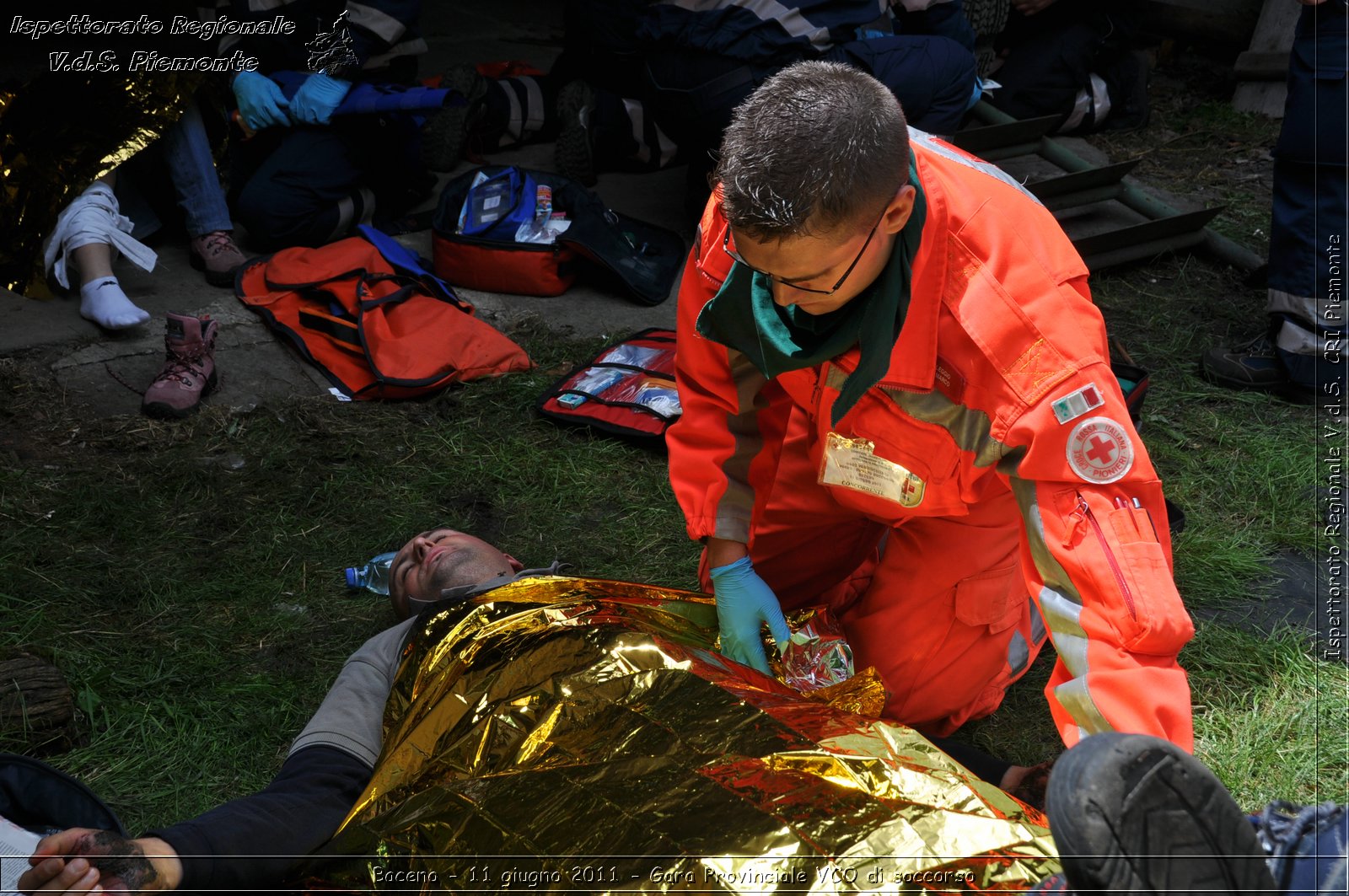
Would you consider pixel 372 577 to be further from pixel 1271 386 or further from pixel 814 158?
pixel 1271 386

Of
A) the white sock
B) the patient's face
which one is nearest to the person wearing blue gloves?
the white sock

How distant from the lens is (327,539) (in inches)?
119

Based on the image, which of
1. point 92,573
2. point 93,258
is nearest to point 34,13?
point 93,258

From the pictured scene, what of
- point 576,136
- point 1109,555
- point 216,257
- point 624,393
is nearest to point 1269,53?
point 576,136

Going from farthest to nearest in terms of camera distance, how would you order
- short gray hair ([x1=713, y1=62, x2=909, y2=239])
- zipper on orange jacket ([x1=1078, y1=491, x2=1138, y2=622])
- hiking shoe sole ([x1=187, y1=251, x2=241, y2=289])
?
hiking shoe sole ([x1=187, y1=251, x2=241, y2=289]) < short gray hair ([x1=713, y1=62, x2=909, y2=239]) < zipper on orange jacket ([x1=1078, y1=491, x2=1138, y2=622])

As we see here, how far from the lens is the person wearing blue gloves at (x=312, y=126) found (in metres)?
4.21

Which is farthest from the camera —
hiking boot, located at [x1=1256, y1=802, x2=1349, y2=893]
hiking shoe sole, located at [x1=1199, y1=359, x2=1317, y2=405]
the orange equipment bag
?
hiking shoe sole, located at [x1=1199, y1=359, x2=1317, y2=405]

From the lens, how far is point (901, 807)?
155 cm

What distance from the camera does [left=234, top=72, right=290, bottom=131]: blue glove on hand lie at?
4246 mm

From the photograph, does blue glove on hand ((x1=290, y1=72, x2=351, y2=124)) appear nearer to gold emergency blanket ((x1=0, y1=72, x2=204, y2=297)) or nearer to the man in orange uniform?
gold emergency blanket ((x1=0, y1=72, x2=204, y2=297))

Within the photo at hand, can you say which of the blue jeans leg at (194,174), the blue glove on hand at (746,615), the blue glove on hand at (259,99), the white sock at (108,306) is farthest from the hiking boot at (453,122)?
the blue glove on hand at (746,615)

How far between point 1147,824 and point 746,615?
1.17 metres

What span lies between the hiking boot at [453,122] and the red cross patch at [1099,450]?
150 inches

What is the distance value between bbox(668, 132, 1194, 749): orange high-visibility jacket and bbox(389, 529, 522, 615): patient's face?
585 millimetres
